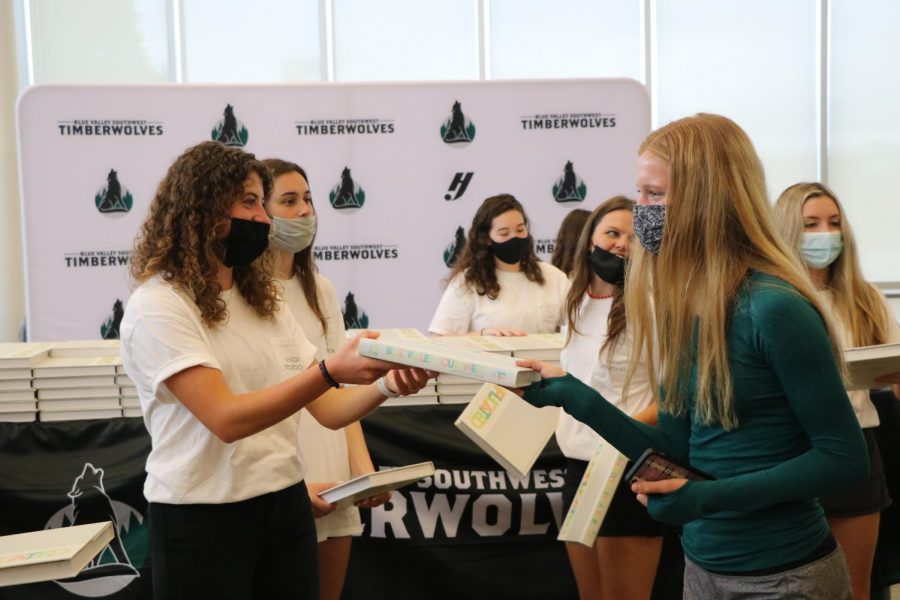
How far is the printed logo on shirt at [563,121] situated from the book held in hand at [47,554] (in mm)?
4081

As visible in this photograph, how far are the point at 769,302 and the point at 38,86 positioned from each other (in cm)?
471

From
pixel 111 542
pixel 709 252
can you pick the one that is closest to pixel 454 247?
pixel 111 542

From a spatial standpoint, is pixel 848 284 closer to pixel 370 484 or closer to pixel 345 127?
pixel 370 484

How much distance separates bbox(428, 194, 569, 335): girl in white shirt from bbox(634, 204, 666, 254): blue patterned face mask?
2.36 m

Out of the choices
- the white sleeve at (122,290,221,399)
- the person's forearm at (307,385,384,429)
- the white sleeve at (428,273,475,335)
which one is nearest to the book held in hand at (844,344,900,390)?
the person's forearm at (307,385,384,429)

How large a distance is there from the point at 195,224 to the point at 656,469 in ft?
3.60

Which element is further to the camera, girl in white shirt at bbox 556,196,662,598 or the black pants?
girl in white shirt at bbox 556,196,662,598

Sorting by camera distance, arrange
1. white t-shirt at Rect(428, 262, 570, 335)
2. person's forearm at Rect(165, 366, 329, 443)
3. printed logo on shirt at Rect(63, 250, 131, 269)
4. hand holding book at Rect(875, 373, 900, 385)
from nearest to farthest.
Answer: person's forearm at Rect(165, 366, 329, 443) < hand holding book at Rect(875, 373, 900, 385) < white t-shirt at Rect(428, 262, 570, 335) < printed logo on shirt at Rect(63, 250, 131, 269)

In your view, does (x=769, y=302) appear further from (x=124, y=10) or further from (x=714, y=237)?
(x=124, y=10)

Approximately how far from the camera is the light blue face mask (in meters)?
2.91

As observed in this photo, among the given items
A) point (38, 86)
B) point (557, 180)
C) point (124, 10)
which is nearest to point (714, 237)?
point (557, 180)

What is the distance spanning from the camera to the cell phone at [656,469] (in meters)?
1.47

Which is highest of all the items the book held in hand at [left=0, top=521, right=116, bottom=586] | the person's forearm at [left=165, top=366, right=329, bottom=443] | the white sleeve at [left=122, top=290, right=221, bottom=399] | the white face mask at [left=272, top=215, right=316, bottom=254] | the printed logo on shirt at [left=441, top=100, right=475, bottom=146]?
the printed logo on shirt at [left=441, top=100, right=475, bottom=146]

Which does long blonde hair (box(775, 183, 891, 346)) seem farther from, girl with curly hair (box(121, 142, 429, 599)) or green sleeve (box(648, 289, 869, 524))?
girl with curly hair (box(121, 142, 429, 599))
